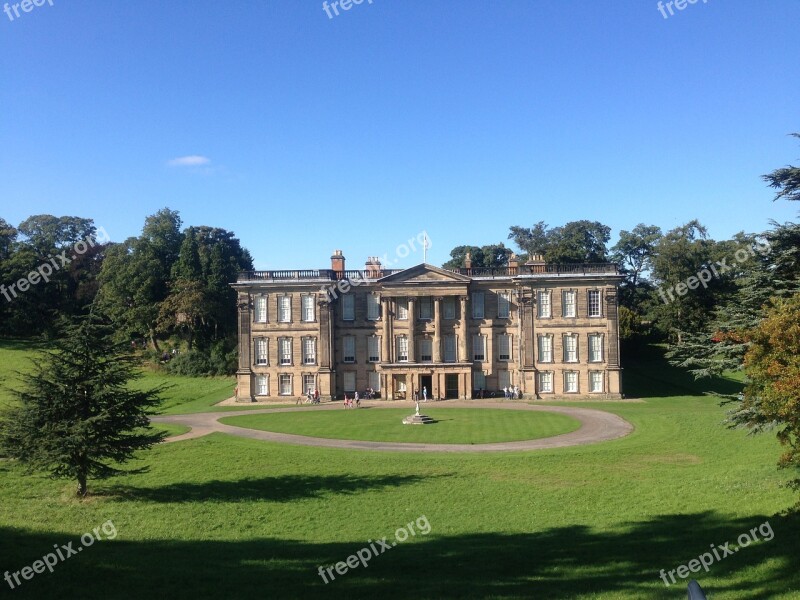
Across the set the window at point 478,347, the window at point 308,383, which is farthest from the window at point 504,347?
the window at point 308,383

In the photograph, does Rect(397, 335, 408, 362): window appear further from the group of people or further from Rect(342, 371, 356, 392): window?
the group of people

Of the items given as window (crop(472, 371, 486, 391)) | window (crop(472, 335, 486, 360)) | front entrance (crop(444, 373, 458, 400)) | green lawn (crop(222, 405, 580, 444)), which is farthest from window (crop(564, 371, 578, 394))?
green lawn (crop(222, 405, 580, 444))

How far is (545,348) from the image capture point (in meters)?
53.7

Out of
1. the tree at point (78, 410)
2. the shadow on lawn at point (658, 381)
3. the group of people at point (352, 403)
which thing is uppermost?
the tree at point (78, 410)

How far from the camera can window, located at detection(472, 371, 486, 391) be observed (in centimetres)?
5481

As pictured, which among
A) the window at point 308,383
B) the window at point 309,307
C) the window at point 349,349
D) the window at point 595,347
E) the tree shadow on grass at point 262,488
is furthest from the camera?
the window at point 349,349

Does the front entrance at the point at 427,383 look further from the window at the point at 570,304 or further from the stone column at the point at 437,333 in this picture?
the window at the point at 570,304

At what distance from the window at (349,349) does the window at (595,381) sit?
21.3 meters

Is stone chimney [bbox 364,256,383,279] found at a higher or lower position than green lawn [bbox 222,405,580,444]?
higher

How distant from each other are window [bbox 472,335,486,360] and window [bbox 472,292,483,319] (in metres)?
1.92

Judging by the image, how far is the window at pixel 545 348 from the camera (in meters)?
53.6

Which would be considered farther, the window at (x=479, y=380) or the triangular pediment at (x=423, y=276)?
the window at (x=479, y=380)

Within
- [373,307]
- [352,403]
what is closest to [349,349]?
[373,307]

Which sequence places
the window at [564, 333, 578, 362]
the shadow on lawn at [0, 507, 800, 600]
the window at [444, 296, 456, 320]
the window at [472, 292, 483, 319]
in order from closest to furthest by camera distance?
the shadow on lawn at [0, 507, 800, 600], the window at [564, 333, 578, 362], the window at [472, 292, 483, 319], the window at [444, 296, 456, 320]
